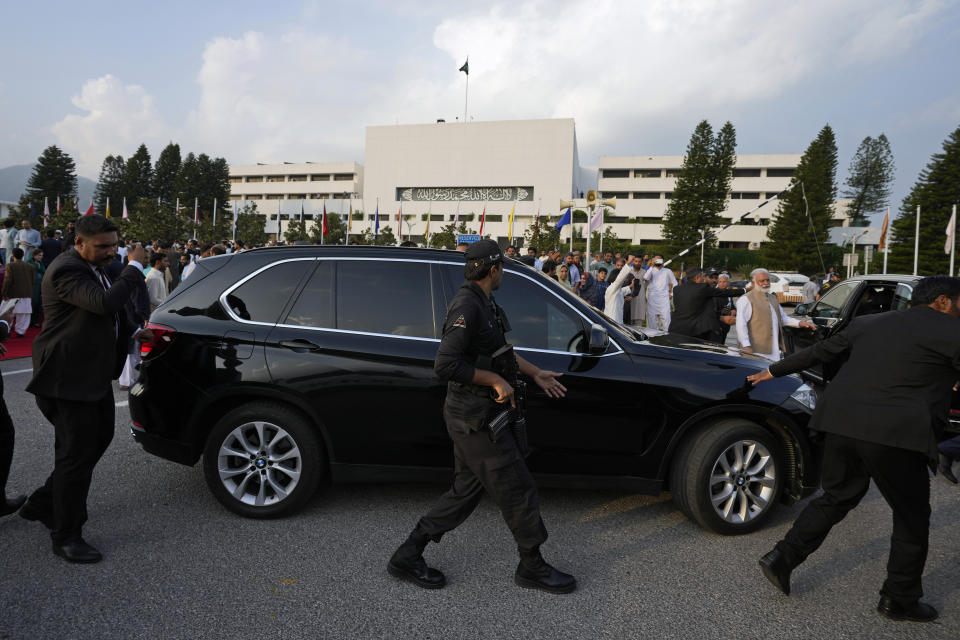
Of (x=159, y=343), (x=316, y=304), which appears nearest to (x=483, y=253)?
(x=316, y=304)

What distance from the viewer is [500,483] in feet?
10.1

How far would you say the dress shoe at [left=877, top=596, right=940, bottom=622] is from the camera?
9.87 ft

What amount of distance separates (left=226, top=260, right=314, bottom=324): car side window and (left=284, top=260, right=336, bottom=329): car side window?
0.27 feet

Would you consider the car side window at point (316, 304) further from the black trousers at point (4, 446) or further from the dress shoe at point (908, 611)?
the dress shoe at point (908, 611)

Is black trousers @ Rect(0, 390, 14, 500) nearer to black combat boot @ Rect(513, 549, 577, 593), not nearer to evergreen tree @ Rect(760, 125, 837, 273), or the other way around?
black combat boot @ Rect(513, 549, 577, 593)

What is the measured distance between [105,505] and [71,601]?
4.39ft

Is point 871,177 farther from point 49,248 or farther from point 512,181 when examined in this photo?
point 49,248

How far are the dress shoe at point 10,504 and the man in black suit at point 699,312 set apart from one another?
694cm

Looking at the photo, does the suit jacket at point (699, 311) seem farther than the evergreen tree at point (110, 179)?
No

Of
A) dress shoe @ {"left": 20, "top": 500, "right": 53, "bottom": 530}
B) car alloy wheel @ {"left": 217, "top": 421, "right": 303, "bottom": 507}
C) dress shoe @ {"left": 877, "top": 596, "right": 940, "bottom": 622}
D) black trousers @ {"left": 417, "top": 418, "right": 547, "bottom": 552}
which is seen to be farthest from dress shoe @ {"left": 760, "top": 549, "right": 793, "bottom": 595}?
dress shoe @ {"left": 20, "top": 500, "right": 53, "bottom": 530}

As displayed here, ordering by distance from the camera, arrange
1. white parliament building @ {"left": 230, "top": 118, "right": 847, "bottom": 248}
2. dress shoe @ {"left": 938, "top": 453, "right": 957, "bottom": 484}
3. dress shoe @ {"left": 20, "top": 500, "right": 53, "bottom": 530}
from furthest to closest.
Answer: white parliament building @ {"left": 230, "top": 118, "right": 847, "bottom": 248} < dress shoe @ {"left": 938, "top": 453, "right": 957, "bottom": 484} < dress shoe @ {"left": 20, "top": 500, "right": 53, "bottom": 530}

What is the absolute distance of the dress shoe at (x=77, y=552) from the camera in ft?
11.1

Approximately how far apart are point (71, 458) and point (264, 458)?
1052 mm

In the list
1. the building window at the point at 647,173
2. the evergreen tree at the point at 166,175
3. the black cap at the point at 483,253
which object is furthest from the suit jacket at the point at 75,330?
the evergreen tree at the point at 166,175
